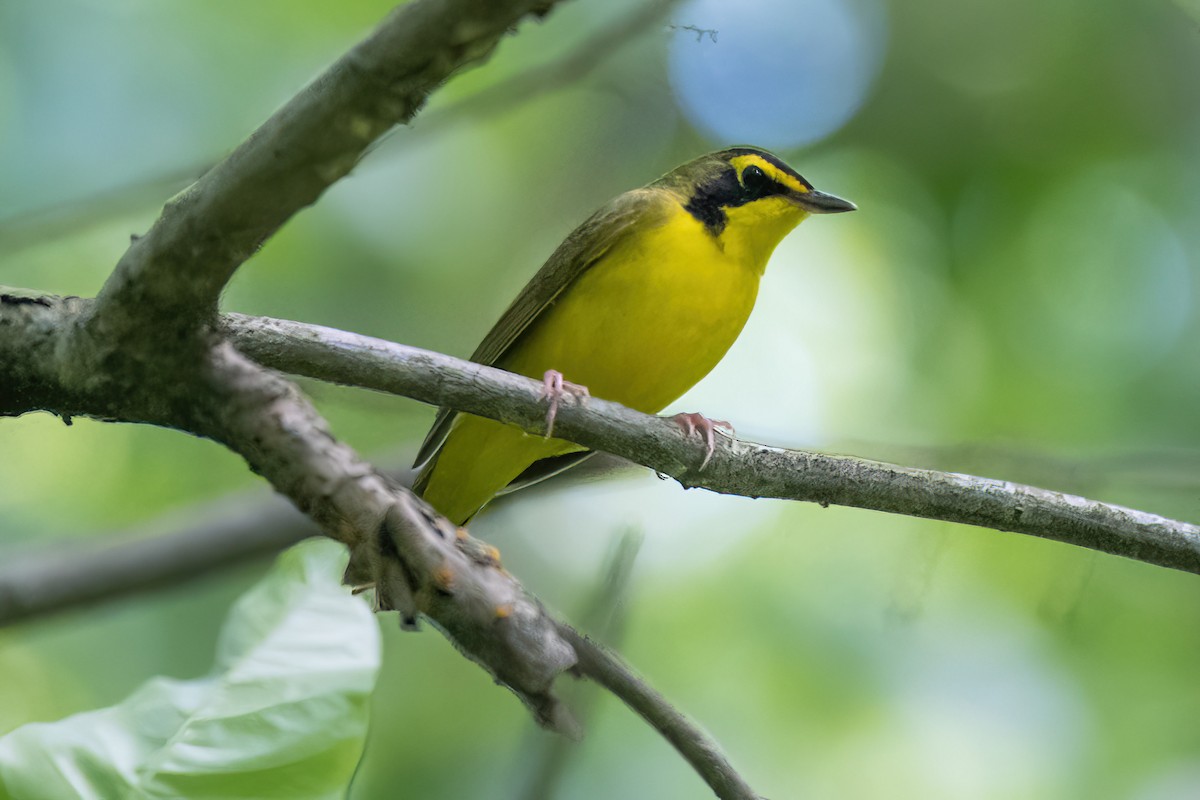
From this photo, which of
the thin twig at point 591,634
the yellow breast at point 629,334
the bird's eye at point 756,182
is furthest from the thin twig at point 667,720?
the bird's eye at point 756,182

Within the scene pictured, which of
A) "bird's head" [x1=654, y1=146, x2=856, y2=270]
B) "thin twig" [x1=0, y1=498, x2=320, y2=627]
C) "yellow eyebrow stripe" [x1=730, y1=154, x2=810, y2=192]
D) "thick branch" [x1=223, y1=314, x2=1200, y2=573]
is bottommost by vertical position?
"thin twig" [x1=0, y1=498, x2=320, y2=627]

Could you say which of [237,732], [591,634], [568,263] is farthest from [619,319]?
[237,732]

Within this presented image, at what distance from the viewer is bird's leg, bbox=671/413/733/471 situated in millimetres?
3115

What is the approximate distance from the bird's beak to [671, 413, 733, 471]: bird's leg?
1.42 metres

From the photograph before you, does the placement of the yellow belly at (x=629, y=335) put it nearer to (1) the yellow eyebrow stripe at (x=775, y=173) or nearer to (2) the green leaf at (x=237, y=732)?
(1) the yellow eyebrow stripe at (x=775, y=173)

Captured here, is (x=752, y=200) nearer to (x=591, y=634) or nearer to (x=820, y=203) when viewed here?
(x=820, y=203)

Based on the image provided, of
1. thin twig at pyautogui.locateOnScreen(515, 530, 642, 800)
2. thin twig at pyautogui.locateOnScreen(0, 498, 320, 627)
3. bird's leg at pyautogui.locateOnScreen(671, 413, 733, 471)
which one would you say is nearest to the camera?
thin twig at pyautogui.locateOnScreen(515, 530, 642, 800)

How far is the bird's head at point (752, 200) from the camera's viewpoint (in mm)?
4859

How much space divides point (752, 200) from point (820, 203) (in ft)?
0.97

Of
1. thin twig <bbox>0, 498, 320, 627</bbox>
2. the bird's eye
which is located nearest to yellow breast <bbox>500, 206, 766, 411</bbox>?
the bird's eye

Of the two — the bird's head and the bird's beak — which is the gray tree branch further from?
the bird's beak

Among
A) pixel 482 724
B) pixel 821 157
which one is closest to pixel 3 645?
pixel 482 724

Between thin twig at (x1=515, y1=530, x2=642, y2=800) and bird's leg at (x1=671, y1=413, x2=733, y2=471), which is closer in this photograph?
thin twig at (x1=515, y1=530, x2=642, y2=800)

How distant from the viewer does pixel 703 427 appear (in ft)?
11.2
